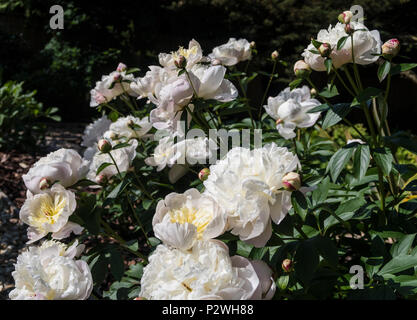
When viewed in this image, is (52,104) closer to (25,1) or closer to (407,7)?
(25,1)

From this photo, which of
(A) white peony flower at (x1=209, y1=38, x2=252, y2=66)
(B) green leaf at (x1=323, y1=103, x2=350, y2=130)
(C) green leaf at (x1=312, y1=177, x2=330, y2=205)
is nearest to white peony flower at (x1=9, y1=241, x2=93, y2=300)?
(C) green leaf at (x1=312, y1=177, x2=330, y2=205)

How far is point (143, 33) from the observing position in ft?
18.7

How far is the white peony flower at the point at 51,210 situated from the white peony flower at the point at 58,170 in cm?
3

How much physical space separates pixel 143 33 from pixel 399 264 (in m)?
5.31

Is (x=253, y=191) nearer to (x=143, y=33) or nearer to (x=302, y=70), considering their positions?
(x=302, y=70)

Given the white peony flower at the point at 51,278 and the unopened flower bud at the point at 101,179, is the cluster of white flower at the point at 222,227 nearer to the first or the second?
the white peony flower at the point at 51,278

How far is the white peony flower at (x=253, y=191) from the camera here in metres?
0.67

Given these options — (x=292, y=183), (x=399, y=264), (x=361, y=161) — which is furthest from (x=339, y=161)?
(x=292, y=183)

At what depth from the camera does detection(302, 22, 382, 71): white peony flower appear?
1.00m

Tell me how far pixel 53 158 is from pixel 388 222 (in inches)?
34.8

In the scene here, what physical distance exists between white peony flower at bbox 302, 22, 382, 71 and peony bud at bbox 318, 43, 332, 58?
38 mm

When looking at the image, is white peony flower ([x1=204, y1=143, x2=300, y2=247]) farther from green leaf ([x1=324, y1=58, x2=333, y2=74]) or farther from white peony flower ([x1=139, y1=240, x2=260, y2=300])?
green leaf ([x1=324, y1=58, x2=333, y2=74])

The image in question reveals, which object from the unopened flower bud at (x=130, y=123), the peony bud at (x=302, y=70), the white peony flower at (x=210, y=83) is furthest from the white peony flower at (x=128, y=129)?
the peony bud at (x=302, y=70)
